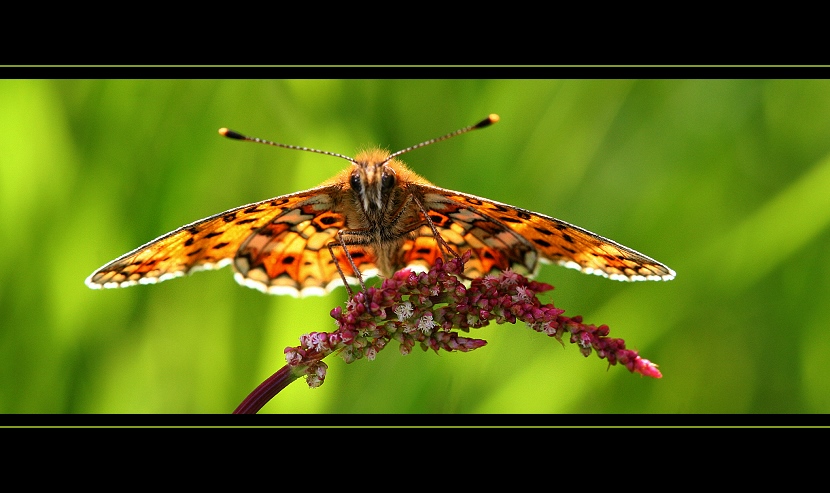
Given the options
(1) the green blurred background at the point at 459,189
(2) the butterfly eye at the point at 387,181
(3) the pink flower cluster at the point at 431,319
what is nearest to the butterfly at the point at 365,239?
(2) the butterfly eye at the point at 387,181

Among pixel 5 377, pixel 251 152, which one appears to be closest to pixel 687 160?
pixel 251 152

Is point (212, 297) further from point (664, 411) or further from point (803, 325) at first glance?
point (803, 325)

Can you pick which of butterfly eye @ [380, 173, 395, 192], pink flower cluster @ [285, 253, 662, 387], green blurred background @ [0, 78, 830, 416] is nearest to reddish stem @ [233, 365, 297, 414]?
pink flower cluster @ [285, 253, 662, 387]

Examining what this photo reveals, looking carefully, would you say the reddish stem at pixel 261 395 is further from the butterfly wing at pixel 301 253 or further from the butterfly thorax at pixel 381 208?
the butterfly thorax at pixel 381 208

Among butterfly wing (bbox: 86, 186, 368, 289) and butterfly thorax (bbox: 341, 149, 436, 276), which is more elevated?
butterfly thorax (bbox: 341, 149, 436, 276)

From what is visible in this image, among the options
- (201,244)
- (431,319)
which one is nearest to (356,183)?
(201,244)

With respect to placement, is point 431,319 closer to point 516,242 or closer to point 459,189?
point 516,242

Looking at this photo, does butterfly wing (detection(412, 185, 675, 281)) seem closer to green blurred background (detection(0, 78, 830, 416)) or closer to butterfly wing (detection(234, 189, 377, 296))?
butterfly wing (detection(234, 189, 377, 296))
